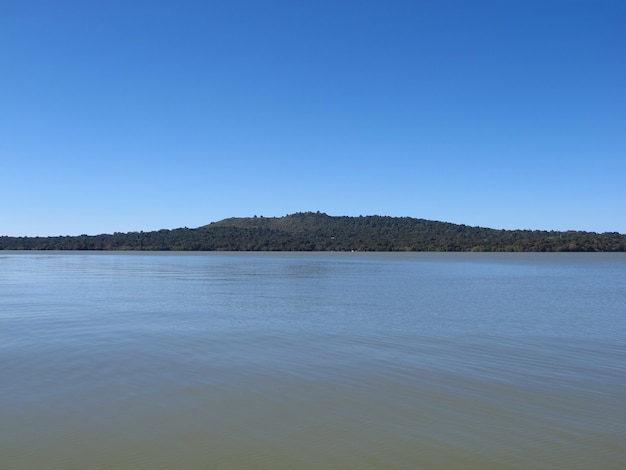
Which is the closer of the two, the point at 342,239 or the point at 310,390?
the point at 310,390

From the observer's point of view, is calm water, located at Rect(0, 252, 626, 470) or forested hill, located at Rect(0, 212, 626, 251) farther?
forested hill, located at Rect(0, 212, 626, 251)

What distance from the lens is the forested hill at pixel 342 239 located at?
125 m

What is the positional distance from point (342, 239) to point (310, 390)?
13954cm

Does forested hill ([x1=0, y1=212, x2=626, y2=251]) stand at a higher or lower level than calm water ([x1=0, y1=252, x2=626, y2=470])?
higher

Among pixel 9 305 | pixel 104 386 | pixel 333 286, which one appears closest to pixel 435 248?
pixel 333 286

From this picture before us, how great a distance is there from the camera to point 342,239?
5812 inches

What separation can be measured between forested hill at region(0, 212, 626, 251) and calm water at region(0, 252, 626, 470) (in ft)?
376

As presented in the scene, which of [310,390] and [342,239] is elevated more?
[342,239]

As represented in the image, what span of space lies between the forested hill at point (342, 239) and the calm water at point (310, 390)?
11466 centimetres

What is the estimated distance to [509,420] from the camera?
692 cm

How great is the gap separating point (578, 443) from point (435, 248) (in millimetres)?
123995

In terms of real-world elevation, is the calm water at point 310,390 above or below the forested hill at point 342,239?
below

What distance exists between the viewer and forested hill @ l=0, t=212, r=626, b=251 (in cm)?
12462

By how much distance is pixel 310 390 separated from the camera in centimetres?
832
